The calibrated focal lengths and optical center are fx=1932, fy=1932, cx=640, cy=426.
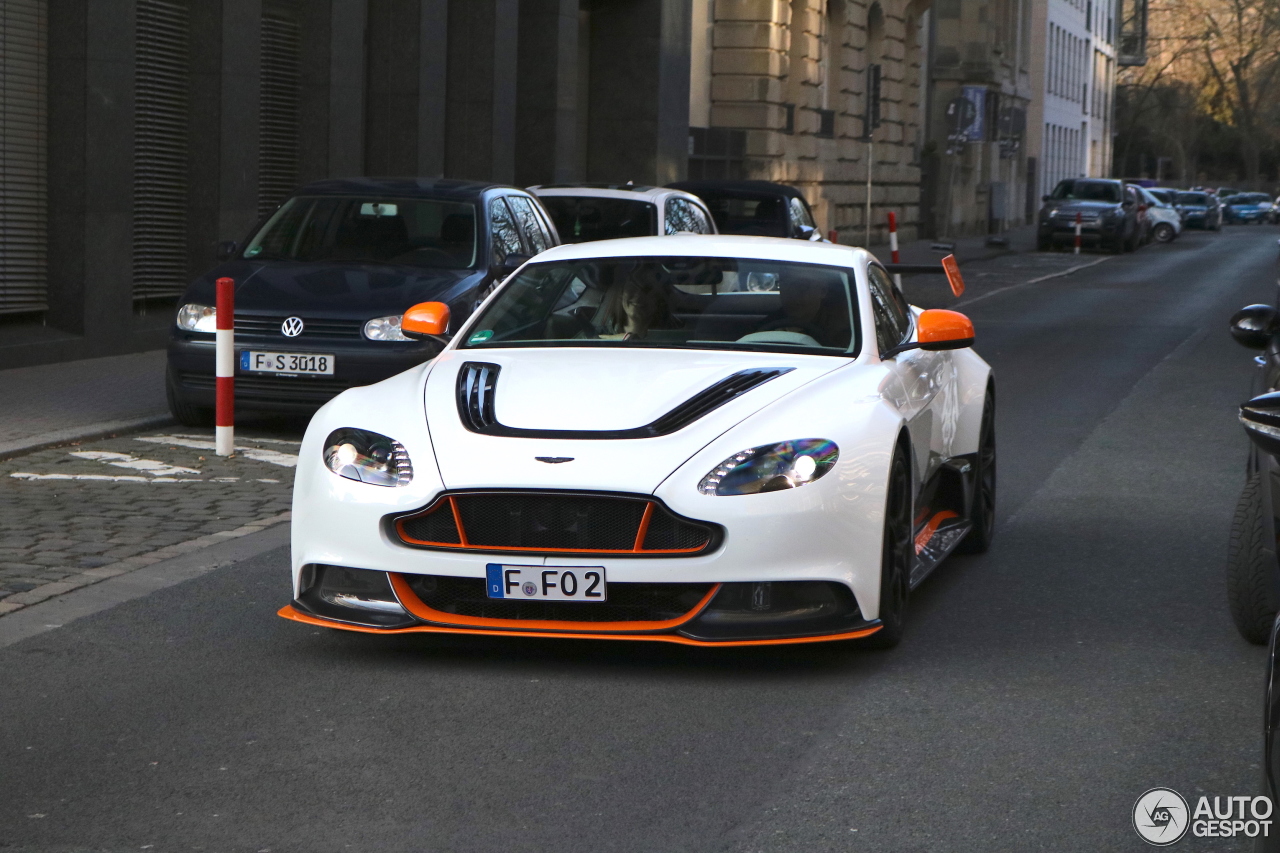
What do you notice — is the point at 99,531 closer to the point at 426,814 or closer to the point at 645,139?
the point at 426,814

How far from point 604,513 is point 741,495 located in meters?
0.39

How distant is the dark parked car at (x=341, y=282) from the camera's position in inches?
439

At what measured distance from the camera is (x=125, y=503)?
29.3 feet

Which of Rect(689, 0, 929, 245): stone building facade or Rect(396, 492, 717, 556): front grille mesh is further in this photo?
Rect(689, 0, 929, 245): stone building facade

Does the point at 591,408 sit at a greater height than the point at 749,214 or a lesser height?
lesser

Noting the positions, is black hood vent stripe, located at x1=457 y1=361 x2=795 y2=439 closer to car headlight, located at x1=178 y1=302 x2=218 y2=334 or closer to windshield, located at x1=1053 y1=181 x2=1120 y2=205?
car headlight, located at x1=178 y1=302 x2=218 y2=334

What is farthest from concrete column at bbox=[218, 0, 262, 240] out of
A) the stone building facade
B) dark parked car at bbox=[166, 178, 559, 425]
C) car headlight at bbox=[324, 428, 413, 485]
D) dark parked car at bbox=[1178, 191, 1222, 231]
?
dark parked car at bbox=[1178, 191, 1222, 231]

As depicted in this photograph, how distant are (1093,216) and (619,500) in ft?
138

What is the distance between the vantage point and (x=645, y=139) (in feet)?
99.4

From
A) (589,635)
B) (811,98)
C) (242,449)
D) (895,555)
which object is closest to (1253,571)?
(895,555)

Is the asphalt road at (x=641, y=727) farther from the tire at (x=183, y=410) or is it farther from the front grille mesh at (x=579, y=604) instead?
the tire at (x=183, y=410)

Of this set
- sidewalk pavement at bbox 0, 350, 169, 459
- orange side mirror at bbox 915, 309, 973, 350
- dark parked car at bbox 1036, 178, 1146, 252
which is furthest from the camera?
dark parked car at bbox 1036, 178, 1146, 252

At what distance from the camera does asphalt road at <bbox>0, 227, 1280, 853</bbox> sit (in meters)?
4.28

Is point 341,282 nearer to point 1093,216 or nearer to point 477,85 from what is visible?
point 477,85
